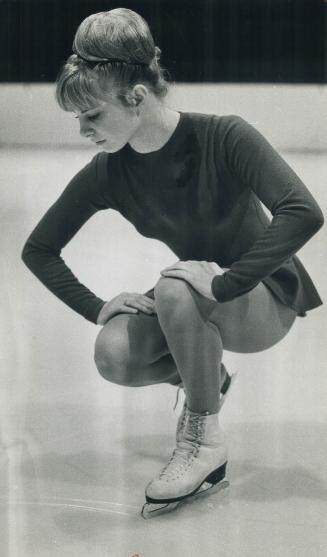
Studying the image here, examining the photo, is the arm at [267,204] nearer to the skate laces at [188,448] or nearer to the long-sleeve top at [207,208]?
the long-sleeve top at [207,208]

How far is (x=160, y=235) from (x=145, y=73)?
0.30m

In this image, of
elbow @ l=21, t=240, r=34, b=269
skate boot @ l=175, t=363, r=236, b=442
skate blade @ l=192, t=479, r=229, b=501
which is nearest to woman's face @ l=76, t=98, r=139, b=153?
elbow @ l=21, t=240, r=34, b=269

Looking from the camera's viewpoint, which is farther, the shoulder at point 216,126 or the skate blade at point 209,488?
the skate blade at point 209,488

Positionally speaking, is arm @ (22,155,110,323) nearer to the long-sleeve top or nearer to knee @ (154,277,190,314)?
the long-sleeve top

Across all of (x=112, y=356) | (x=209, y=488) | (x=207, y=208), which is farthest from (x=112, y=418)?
(x=207, y=208)

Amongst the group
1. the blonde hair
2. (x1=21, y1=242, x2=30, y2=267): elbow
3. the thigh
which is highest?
the blonde hair

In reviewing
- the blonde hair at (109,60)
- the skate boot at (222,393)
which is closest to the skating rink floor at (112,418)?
the skate boot at (222,393)

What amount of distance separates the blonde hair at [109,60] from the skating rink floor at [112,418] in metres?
0.12

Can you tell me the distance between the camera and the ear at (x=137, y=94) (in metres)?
1.81

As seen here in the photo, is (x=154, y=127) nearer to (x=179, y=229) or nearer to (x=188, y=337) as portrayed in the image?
(x=179, y=229)

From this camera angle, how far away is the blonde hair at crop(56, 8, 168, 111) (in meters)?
1.77

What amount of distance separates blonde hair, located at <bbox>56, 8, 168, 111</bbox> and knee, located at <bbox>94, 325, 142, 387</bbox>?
433 mm

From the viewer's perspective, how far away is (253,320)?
6.38 feet

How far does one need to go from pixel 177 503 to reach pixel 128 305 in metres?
0.38
